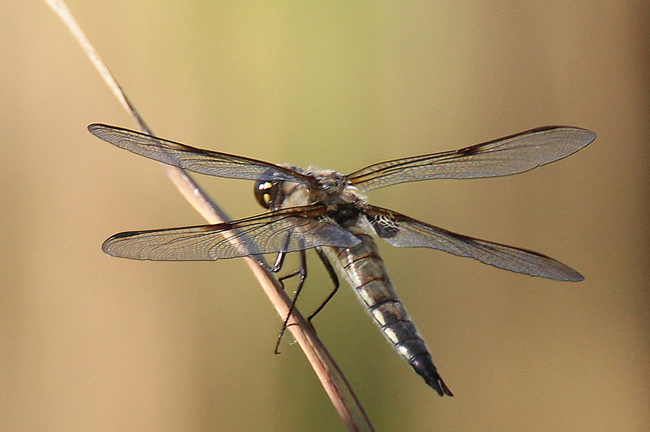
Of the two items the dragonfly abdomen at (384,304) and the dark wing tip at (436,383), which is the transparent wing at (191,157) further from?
the dark wing tip at (436,383)

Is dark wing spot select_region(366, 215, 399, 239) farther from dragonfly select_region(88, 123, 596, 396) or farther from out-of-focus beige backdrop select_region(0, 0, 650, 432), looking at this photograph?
out-of-focus beige backdrop select_region(0, 0, 650, 432)

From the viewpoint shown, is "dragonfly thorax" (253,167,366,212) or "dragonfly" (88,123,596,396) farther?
"dragonfly thorax" (253,167,366,212)

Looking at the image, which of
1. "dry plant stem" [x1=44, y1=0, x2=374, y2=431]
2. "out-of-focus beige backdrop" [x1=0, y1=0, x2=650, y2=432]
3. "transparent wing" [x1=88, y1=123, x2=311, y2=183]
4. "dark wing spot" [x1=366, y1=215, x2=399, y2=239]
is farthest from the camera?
"out-of-focus beige backdrop" [x1=0, y1=0, x2=650, y2=432]

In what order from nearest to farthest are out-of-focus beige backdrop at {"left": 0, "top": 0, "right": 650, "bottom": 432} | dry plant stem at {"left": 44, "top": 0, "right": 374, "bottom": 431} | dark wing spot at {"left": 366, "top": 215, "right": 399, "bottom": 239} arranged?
dry plant stem at {"left": 44, "top": 0, "right": 374, "bottom": 431} < dark wing spot at {"left": 366, "top": 215, "right": 399, "bottom": 239} < out-of-focus beige backdrop at {"left": 0, "top": 0, "right": 650, "bottom": 432}

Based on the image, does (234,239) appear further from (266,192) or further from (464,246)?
(464,246)

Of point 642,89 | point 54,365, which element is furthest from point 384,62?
point 54,365

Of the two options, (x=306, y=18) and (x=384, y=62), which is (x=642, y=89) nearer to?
(x=384, y=62)

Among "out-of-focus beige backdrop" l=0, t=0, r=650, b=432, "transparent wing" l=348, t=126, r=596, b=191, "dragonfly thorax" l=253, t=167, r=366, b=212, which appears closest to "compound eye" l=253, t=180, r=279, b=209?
"dragonfly thorax" l=253, t=167, r=366, b=212

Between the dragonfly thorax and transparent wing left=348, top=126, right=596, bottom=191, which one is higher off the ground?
the dragonfly thorax

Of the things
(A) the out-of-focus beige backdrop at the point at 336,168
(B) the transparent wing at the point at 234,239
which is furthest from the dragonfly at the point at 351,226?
(A) the out-of-focus beige backdrop at the point at 336,168
